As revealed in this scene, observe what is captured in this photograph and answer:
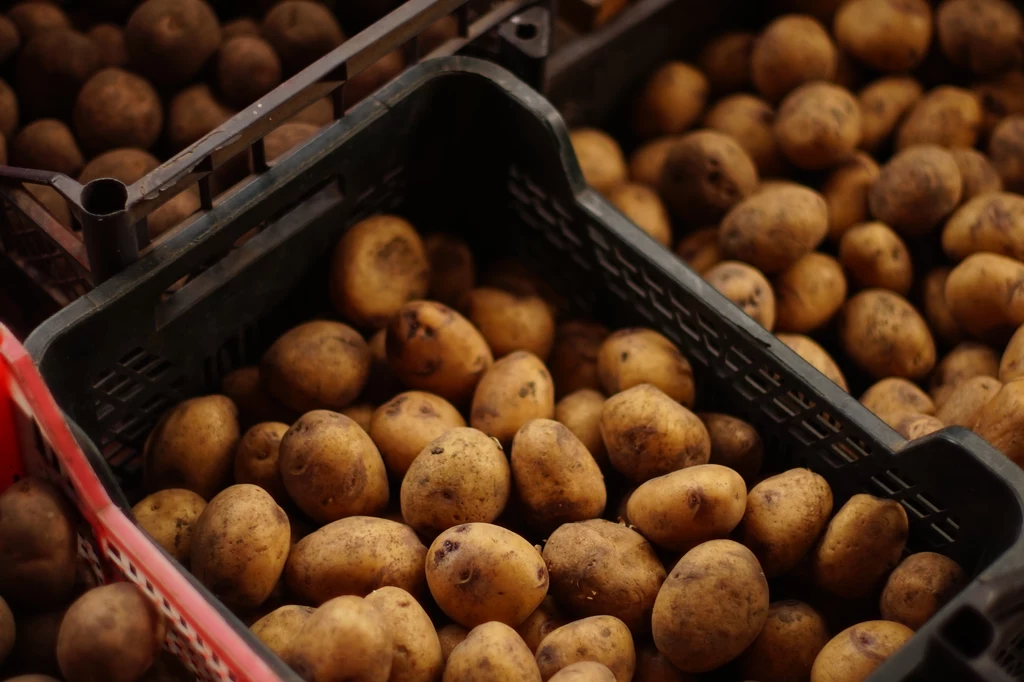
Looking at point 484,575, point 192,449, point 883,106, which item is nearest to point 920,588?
point 484,575

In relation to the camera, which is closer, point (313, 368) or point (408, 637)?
point (408, 637)

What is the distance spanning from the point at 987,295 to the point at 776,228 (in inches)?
11.7

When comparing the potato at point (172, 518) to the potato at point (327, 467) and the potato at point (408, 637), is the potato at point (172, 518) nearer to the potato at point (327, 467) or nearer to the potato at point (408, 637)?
the potato at point (327, 467)

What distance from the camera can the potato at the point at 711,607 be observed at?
1057mm

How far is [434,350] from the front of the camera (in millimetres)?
1331

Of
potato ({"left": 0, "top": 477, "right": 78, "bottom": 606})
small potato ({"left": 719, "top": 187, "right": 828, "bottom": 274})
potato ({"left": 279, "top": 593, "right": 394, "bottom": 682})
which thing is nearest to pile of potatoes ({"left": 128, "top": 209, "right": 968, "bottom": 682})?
potato ({"left": 279, "top": 593, "right": 394, "bottom": 682})

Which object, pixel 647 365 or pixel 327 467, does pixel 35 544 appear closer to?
pixel 327 467

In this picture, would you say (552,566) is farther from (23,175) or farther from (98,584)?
(23,175)

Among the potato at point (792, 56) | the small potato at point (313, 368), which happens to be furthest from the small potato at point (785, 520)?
the potato at point (792, 56)

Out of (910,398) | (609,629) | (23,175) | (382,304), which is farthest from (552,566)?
(23,175)

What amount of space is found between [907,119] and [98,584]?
1448 millimetres

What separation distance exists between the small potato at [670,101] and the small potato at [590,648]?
1003 mm

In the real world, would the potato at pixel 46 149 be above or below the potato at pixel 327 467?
above

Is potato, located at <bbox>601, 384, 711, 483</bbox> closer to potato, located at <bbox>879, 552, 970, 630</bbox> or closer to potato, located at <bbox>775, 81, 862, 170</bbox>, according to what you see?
potato, located at <bbox>879, 552, 970, 630</bbox>
